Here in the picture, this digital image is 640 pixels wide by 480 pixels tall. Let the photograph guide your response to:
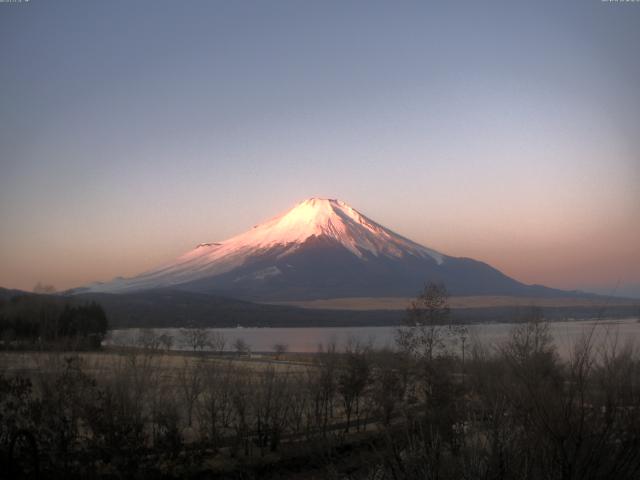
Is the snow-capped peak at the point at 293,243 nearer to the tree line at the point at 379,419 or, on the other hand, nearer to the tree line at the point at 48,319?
the tree line at the point at 48,319

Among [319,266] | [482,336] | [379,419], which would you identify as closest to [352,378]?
[379,419]

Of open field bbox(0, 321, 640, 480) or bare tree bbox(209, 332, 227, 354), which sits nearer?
open field bbox(0, 321, 640, 480)

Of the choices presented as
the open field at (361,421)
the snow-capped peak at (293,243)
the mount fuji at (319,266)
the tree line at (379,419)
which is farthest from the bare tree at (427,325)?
the snow-capped peak at (293,243)

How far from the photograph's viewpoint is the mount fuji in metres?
153

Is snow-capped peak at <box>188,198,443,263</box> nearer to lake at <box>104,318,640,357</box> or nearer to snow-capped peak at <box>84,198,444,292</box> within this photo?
snow-capped peak at <box>84,198,444,292</box>

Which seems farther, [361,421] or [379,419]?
[361,421]

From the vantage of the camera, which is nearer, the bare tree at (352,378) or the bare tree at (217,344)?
the bare tree at (352,378)

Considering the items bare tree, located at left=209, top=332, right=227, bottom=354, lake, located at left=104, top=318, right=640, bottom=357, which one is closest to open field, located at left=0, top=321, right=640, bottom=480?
lake, located at left=104, top=318, right=640, bottom=357

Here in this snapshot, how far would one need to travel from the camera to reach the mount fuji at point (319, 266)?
153250 mm

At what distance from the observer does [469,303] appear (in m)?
130

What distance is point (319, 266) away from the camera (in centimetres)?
16438

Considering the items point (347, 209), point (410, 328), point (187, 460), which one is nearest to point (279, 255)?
point (347, 209)

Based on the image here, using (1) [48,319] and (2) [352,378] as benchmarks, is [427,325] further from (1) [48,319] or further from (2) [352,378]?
(1) [48,319]

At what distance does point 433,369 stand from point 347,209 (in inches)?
6976
